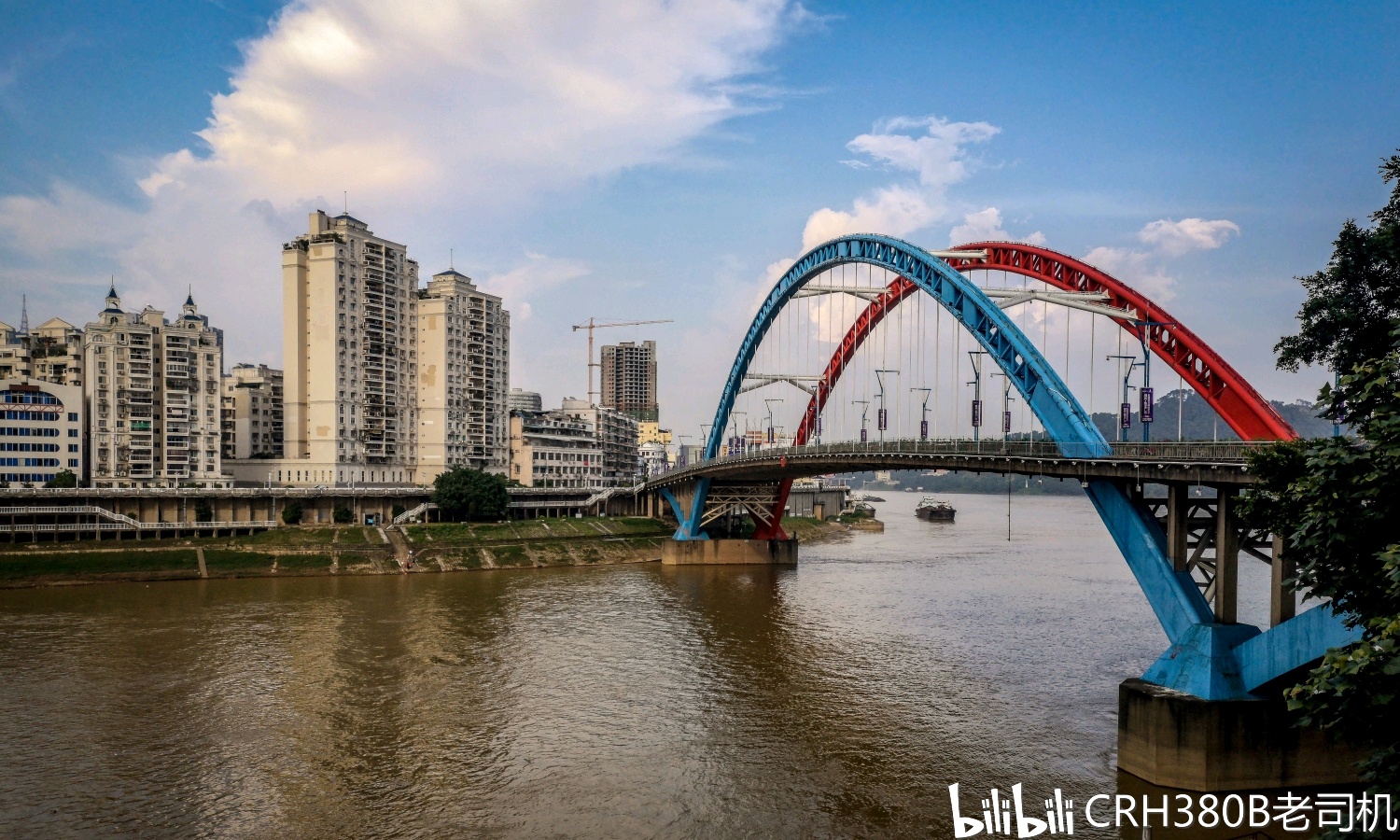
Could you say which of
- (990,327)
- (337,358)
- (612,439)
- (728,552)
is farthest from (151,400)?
Result: (990,327)

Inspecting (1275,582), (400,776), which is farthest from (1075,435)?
(400,776)

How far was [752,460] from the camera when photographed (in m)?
68.1

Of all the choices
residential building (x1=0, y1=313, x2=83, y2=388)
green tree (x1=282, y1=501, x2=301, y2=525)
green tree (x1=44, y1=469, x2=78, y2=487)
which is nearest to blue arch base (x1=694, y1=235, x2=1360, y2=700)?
green tree (x1=282, y1=501, x2=301, y2=525)

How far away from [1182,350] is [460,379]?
84.8 meters

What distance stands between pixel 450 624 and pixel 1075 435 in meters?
32.1

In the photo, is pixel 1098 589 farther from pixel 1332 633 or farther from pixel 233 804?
pixel 233 804

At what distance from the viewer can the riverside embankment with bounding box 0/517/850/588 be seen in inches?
2430

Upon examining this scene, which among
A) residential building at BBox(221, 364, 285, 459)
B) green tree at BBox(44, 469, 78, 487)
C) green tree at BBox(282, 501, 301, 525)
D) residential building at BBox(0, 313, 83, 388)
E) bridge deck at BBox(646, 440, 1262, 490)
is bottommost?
green tree at BBox(282, 501, 301, 525)

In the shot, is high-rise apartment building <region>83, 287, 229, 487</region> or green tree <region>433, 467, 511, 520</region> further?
high-rise apartment building <region>83, 287, 229, 487</region>

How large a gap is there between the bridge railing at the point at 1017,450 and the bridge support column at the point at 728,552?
9.24 metres

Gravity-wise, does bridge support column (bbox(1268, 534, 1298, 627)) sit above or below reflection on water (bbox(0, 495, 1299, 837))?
above

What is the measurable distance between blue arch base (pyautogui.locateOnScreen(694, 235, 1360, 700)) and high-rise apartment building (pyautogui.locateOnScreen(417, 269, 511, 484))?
70351 millimetres

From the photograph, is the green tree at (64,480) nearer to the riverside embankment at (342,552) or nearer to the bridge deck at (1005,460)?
the riverside embankment at (342,552)

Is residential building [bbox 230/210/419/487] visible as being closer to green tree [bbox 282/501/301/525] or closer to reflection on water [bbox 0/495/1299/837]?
green tree [bbox 282/501/301/525]
